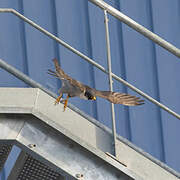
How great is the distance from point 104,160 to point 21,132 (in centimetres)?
36

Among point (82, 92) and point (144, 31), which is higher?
point (144, 31)

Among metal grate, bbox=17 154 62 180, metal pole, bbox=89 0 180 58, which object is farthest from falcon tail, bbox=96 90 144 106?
metal grate, bbox=17 154 62 180

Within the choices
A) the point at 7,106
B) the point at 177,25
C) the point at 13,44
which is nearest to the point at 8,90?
the point at 7,106

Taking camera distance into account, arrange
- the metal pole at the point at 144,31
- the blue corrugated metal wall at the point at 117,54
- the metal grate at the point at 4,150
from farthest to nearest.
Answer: the blue corrugated metal wall at the point at 117,54 < the metal grate at the point at 4,150 < the metal pole at the point at 144,31

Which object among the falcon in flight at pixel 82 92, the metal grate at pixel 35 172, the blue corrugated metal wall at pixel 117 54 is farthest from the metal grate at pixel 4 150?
the blue corrugated metal wall at pixel 117 54

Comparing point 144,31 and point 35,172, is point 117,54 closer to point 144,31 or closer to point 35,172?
point 35,172

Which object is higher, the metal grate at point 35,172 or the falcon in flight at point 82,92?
the falcon in flight at point 82,92

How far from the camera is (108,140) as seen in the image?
3.09 meters

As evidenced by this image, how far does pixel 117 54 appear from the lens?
548 cm

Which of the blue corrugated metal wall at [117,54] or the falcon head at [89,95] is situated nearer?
the falcon head at [89,95]

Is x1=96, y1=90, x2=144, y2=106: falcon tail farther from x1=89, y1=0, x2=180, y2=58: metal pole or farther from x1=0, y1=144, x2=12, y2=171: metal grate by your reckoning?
x1=0, y1=144, x2=12, y2=171: metal grate

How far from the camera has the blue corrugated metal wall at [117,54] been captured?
17.7 ft

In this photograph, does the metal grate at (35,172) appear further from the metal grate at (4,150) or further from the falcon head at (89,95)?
the falcon head at (89,95)

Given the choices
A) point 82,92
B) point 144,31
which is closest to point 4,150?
point 82,92
